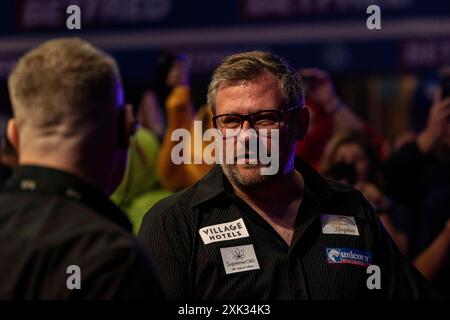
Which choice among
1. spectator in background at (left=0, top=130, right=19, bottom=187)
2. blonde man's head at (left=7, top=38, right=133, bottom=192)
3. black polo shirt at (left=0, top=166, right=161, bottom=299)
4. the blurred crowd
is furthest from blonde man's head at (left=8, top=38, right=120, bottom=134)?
spectator in background at (left=0, top=130, right=19, bottom=187)

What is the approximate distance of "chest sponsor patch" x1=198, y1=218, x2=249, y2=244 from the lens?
280cm

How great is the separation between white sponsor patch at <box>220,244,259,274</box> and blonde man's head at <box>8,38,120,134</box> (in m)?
1.01

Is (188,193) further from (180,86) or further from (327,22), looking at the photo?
(327,22)

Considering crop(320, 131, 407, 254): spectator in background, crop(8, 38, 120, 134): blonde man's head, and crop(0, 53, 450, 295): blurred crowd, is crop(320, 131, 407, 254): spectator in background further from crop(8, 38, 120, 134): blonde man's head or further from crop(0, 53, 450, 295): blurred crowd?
crop(8, 38, 120, 134): blonde man's head

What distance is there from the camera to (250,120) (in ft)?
9.78

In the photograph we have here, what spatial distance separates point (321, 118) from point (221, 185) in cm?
236

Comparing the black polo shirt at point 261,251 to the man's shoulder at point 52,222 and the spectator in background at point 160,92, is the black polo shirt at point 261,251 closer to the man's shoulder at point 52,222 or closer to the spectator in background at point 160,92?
the man's shoulder at point 52,222

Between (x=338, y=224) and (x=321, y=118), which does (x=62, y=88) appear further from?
(x=321, y=118)

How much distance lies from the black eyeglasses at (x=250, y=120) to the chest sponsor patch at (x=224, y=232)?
1.06 ft

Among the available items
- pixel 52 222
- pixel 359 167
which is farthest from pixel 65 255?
pixel 359 167

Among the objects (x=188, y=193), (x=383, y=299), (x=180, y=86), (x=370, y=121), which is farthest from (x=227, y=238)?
(x=370, y=121)

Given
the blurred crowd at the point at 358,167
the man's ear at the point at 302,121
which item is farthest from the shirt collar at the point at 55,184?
the blurred crowd at the point at 358,167

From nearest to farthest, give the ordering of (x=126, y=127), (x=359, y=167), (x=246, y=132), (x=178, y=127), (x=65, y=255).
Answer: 1. (x=65, y=255)
2. (x=126, y=127)
3. (x=246, y=132)
4. (x=359, y=167)
5. (x=178, y=127)
